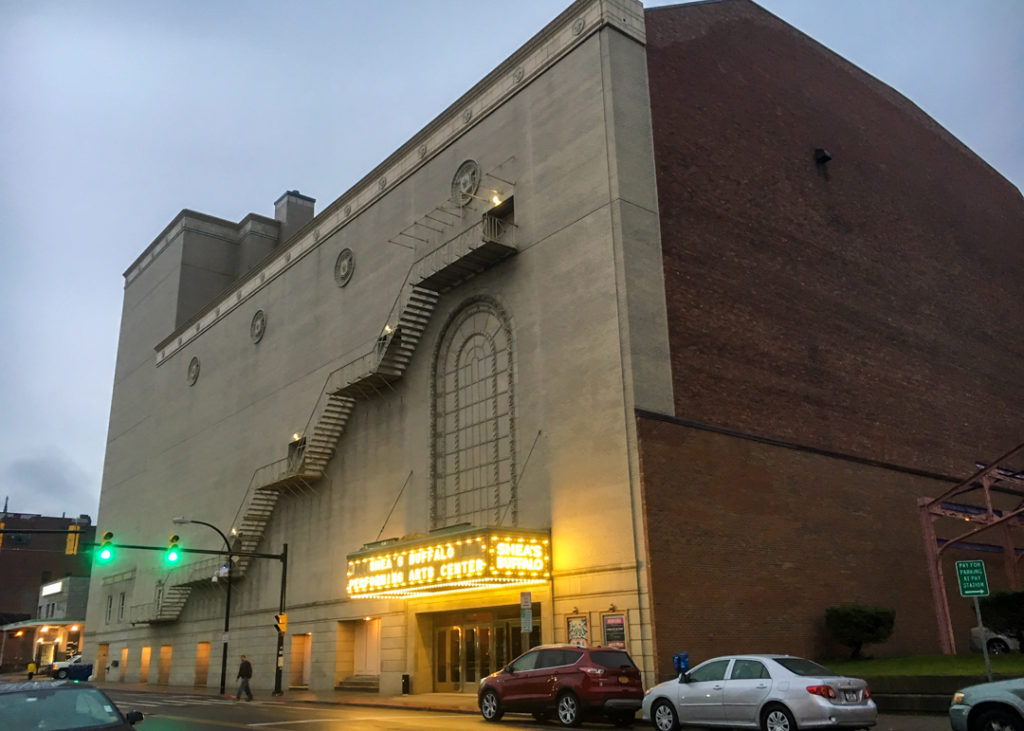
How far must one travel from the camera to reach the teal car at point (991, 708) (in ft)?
43.0

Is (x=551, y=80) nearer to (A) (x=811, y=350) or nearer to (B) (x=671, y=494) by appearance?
(A) (x=811, y=350)

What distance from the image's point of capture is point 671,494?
26781mm

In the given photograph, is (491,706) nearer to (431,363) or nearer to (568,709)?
(568,709)

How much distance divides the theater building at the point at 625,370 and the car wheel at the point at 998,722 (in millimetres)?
11891

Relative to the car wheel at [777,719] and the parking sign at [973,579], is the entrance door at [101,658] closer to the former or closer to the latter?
the car wheel at [777,719]

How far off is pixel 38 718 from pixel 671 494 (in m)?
19.7

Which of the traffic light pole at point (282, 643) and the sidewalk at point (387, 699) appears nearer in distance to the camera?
the sidewalk at point (387, 699)

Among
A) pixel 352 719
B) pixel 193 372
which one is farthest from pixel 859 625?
pixel 193 372

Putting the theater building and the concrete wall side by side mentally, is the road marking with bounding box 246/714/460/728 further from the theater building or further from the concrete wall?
the concrete wall

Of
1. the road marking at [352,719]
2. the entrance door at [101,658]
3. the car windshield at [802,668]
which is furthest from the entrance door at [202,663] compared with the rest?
the car windshield at [802,668]

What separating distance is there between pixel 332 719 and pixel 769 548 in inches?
567

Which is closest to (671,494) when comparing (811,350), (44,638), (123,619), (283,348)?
(811,350)

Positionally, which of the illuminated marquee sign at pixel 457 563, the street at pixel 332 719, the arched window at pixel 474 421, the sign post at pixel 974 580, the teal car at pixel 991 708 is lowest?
the street at pixel 332 719

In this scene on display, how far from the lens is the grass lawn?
2036 centimetres
